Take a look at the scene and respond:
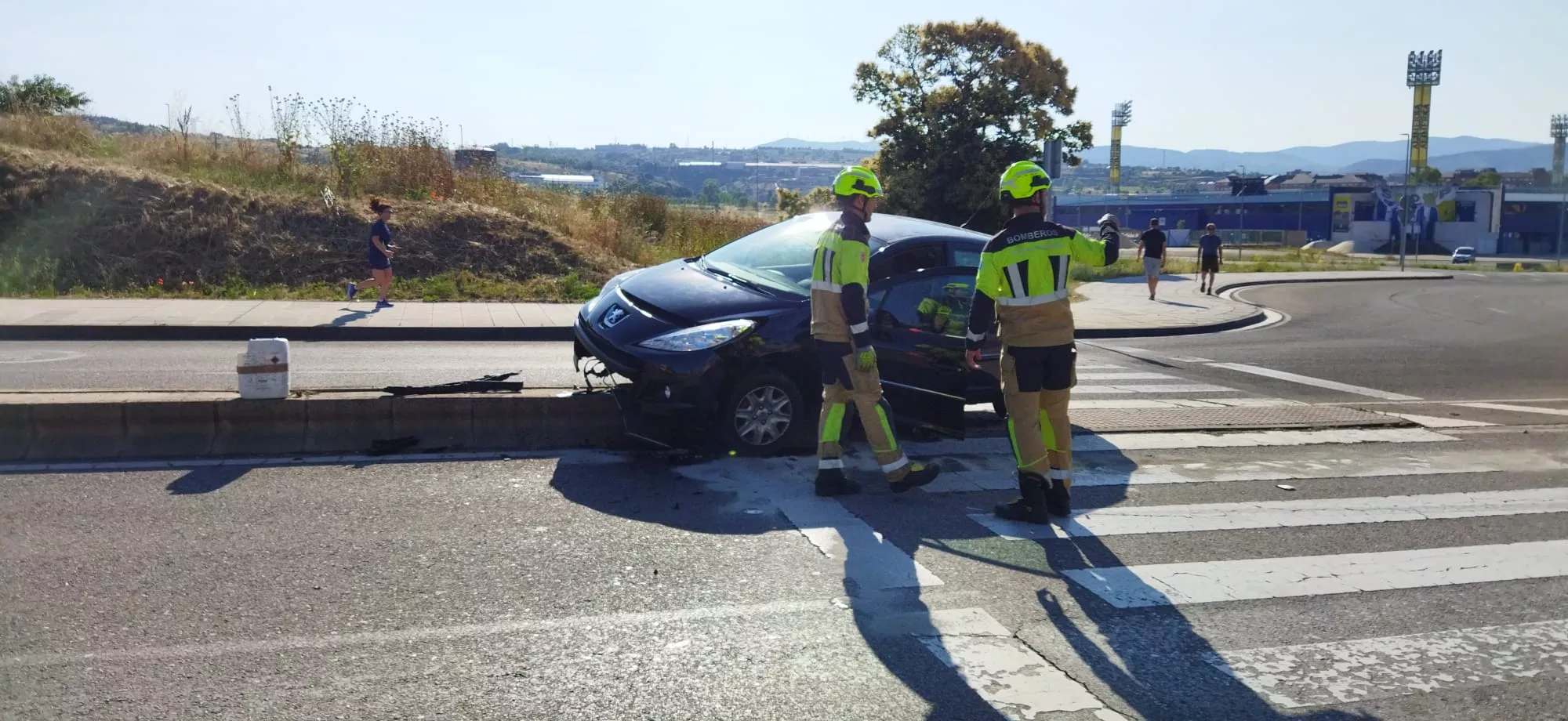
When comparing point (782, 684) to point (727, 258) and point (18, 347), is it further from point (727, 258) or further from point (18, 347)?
point (18, 347)

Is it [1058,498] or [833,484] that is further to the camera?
[833,484]

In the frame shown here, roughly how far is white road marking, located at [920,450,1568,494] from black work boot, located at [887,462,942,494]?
0.11 metres

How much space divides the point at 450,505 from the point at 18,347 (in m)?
8.73

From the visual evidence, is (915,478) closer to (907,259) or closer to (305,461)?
(907,259)

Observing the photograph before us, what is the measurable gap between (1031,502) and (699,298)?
2664 mm

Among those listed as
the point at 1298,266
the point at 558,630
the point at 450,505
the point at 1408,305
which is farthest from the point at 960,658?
the point at 1298,266

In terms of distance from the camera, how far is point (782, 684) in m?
4.14

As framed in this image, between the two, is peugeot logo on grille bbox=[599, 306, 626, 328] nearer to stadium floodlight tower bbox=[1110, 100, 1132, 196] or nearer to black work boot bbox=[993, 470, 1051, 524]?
black work boot bbox=[993, 470, 1051, 524]

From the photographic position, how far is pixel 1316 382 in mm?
13219

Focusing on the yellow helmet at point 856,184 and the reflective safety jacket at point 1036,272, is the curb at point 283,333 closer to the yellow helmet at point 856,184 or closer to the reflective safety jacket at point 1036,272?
the yellow helmet at point 856,184

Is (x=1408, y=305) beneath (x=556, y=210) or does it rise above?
beneath

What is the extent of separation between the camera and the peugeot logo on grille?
783 cm

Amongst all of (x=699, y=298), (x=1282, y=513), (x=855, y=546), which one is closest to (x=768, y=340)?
(x=699, y=298)

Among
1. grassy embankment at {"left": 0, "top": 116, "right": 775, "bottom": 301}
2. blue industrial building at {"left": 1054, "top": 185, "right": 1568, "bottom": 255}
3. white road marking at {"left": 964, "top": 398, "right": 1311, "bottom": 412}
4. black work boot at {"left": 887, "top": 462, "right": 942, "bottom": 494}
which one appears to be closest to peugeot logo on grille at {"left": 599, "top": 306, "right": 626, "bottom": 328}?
black work boot at {"left": 887, "top": 462, "right": 942, "bottom": 494}
